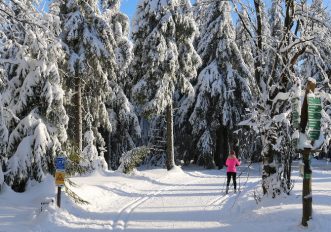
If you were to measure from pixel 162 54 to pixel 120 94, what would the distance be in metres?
7.08

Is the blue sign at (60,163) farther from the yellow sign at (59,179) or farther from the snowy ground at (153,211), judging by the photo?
the snowy ground at (153,211)

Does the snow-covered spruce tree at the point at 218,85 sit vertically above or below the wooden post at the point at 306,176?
above

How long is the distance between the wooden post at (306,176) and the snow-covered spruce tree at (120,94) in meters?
21.4

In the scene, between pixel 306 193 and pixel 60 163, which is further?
pixel 60 163

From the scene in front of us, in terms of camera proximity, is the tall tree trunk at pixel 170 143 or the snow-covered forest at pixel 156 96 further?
the tall tree trunk at pixel 170 143

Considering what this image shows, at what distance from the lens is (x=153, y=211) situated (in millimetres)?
12523

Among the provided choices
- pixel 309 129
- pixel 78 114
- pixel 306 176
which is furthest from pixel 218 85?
pixel 309 129

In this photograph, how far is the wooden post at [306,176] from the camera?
9.12 metres

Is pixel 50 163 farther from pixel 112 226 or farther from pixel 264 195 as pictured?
pixel 264 195

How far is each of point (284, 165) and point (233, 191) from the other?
4575 mm

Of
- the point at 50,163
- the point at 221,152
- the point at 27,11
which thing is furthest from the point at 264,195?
the point at 221,152

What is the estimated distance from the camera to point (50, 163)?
48.1 feet

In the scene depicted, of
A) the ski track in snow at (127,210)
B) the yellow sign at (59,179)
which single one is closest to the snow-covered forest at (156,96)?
the ski track in snow at (127,210)

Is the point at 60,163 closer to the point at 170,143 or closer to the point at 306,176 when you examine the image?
the point at 306,176
